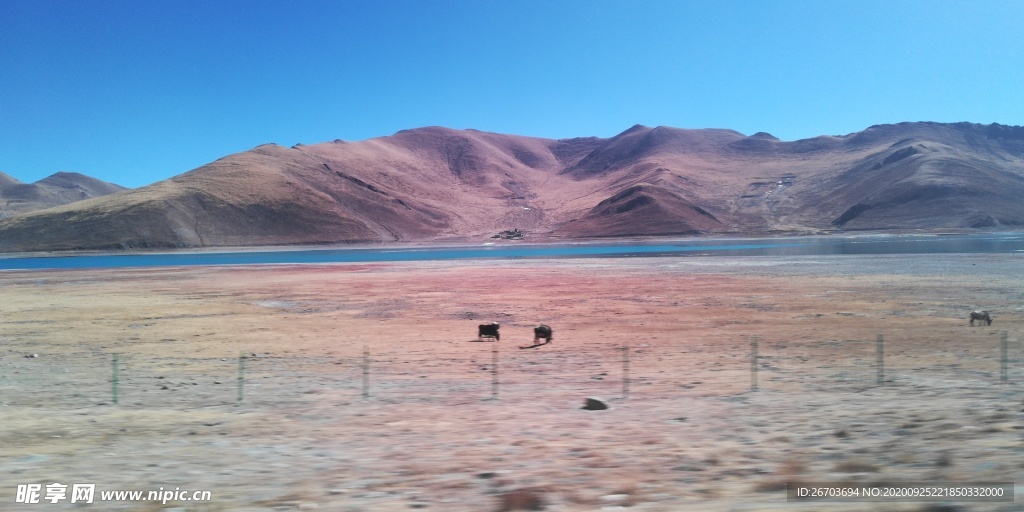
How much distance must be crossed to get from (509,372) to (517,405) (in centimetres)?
367

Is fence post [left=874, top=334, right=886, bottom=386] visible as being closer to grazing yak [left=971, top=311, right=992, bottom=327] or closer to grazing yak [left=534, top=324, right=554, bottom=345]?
grazing yak [left=971, top=311, right=992, bottom=327]

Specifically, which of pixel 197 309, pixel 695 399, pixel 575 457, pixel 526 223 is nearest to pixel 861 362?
pixel 695 399

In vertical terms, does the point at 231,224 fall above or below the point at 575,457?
above

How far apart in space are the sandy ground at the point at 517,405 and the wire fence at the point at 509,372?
0.34ft

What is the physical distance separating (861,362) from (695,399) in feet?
19.8

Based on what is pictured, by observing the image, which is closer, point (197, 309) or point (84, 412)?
point (84, 412)

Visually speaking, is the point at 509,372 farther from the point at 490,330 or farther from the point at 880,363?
the point at 880,363

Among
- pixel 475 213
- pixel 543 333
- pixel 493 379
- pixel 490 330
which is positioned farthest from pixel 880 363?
pixel 475 213

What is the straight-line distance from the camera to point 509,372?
587 inches

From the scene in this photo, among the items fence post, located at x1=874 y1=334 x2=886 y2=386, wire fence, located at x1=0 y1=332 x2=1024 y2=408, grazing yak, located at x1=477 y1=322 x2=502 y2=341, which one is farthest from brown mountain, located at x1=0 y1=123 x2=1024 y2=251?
fence post, located at x1=874 y1=334 x2=886 y2=386

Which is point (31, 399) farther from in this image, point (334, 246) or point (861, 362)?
point (334, 246)

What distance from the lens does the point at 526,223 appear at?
620ft

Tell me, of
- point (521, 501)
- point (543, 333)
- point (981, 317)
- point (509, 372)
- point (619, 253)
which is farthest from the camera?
point (619, 253)

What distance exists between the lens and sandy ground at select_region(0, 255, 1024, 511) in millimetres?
6625
